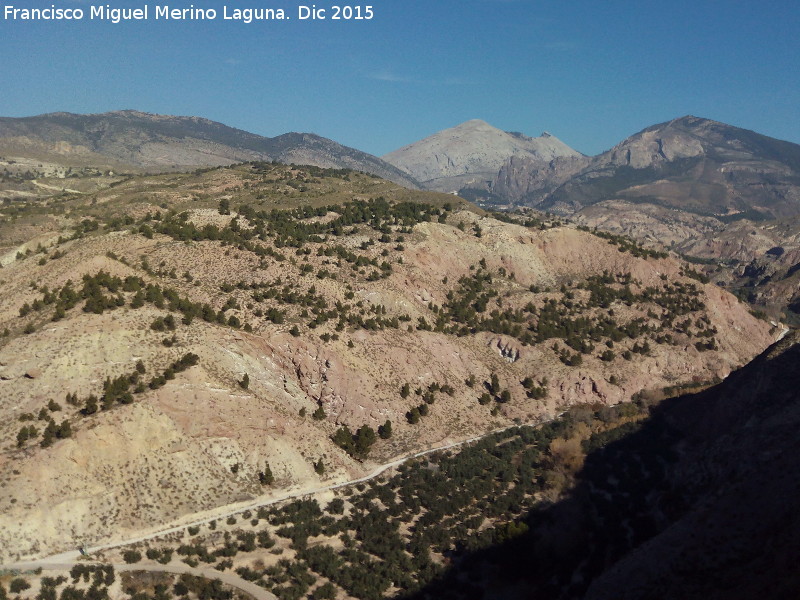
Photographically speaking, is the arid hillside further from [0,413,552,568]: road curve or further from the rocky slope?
the rocky slope

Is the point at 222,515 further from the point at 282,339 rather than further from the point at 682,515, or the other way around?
the point at 682,515

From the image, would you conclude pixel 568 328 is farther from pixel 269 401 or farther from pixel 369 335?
pixel 269 401

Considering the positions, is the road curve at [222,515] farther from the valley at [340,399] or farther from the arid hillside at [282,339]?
Result: the arid hillside at [282,339]

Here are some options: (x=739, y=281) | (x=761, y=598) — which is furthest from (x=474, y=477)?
(x=739, y=281)

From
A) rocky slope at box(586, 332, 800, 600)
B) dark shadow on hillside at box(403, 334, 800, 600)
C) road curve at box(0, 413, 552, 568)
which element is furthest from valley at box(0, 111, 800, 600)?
rocky slope at box(586, 332, 800, 600)

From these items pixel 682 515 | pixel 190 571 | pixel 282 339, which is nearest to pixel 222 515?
pixel 190 571

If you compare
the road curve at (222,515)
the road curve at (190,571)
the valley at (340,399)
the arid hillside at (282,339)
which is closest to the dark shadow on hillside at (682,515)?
the valley at (340,399)
